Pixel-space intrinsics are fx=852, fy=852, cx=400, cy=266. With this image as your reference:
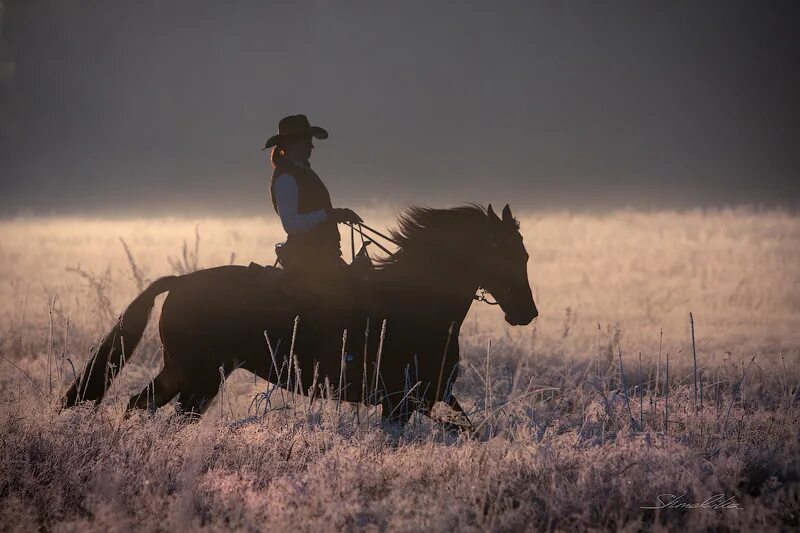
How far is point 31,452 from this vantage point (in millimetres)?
5441

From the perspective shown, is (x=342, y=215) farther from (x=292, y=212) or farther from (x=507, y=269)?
(x=507, y=269)

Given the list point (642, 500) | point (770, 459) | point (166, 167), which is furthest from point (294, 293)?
point (166, 167)

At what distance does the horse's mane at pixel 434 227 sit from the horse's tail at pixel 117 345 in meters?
1.82

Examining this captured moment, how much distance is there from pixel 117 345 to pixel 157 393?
53 cm

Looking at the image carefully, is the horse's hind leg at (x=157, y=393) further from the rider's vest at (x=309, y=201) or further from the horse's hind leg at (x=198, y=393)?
the rider's vest at (x=309, y=201)

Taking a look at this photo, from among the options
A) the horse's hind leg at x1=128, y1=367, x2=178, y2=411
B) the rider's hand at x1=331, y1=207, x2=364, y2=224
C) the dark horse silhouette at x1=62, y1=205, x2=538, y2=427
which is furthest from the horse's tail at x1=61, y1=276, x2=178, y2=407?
the rider's hand at x1=331, y1=207, x2=364, y2=224

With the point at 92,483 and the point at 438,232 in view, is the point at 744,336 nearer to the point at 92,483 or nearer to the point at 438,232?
the point at 438,232

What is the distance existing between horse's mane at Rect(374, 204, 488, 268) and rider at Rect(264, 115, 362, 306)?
0.48m

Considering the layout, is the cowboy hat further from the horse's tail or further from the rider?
the horse's tail

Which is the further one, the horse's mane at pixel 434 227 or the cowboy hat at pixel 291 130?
the horse's mane at pixel 434 227

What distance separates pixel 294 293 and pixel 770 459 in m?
3.54

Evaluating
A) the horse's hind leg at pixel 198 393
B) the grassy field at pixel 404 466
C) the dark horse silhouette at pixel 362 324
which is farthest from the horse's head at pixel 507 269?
the horse's hind leg at pixel 198 393

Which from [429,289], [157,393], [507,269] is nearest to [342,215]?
[429,289]

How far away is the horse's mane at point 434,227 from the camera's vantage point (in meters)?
6.95
